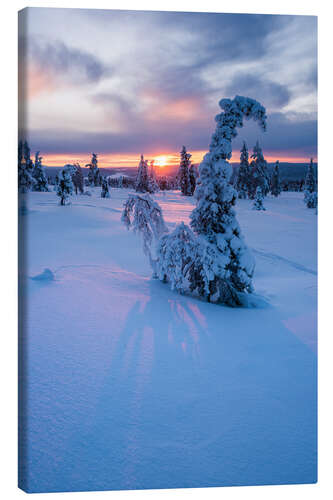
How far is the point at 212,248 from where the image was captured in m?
7.48

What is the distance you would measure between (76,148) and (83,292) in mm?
2582

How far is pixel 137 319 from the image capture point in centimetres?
567

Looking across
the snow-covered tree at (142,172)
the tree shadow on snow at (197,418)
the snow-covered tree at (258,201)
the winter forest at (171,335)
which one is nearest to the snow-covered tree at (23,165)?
the winter forest at (171,335)

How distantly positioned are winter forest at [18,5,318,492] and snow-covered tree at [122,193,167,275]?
35mm

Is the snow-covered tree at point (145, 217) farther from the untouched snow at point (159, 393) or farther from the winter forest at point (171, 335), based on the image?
the untouched snow at point (159, 393)

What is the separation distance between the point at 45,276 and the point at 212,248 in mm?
3439

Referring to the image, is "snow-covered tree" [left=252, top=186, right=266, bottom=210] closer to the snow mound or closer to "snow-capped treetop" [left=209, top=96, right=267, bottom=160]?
"snow-capped treetop" [left=209, top=96, right=267, bottom=160]

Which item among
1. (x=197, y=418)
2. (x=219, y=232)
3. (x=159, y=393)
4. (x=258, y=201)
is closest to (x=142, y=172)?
(x=219, y=232)

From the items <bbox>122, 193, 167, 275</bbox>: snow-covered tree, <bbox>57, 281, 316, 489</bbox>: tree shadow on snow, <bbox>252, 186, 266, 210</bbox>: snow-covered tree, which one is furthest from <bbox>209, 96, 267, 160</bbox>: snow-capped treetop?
<bbox>252, 186, 266, 210</bbox>: snow-covered tree

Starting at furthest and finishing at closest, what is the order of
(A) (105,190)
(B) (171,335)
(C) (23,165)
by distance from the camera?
(A) (105,190)
(B) (171,335)
(C) (23,165)

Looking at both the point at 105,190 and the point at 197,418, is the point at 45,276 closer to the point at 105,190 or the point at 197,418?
the point at 197,418

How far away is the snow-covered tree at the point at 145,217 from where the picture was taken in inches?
325

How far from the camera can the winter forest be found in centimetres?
382
